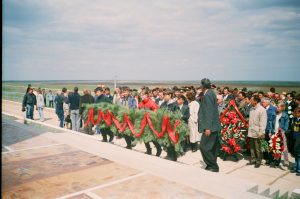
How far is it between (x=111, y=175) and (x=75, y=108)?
24.9ft

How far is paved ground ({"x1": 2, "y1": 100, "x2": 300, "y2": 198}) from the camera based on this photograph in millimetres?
4977

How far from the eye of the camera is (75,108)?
12898 millimetres

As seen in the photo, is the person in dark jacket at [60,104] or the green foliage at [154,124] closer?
the green foliage at [154,124]

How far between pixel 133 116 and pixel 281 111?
14.8 ft

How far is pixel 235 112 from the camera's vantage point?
8555 millimetres

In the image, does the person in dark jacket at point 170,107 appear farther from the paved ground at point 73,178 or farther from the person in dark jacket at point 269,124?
the person in dark jacket at point 269,124

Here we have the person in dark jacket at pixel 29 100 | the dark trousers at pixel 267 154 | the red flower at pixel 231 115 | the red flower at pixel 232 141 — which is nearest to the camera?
the dark trousers at pixel 267 154

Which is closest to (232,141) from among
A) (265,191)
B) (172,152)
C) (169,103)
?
(172,152)

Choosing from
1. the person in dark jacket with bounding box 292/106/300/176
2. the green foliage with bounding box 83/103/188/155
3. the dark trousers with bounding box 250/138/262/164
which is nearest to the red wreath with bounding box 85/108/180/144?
the green foliage with bounding box 83/103/188/155

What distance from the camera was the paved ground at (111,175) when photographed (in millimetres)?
4977

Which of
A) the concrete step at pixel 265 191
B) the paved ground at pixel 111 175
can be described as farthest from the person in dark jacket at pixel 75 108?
the concrete step at pixel 265 191

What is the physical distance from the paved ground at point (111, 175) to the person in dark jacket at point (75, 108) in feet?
12.4

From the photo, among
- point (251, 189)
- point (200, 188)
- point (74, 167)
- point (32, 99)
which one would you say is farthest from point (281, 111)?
point (32, 99)

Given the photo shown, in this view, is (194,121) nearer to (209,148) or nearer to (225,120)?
(225,120)
